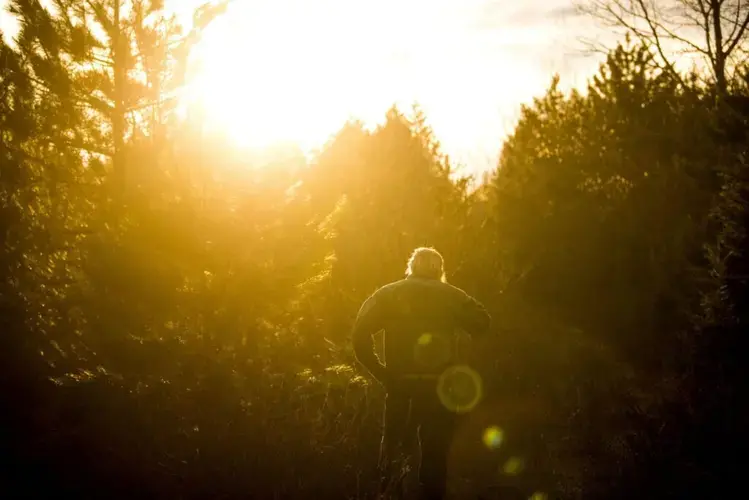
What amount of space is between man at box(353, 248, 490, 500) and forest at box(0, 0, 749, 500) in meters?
0.95

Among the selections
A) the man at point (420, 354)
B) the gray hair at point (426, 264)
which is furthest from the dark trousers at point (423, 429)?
the gray hair at point (426, 264)

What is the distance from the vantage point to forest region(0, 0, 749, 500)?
5.91m

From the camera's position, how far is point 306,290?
945 centimetres

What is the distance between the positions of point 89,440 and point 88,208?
4.60 metres

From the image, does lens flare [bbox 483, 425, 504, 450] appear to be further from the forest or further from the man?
the man

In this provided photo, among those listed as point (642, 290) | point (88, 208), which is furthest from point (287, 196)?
point (642, 290)

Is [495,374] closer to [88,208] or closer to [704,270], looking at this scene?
[704,270]

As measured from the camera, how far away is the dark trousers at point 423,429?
473cm

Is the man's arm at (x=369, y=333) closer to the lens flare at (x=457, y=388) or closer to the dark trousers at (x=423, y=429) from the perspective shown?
the dark trousers at (x=423, y=429)

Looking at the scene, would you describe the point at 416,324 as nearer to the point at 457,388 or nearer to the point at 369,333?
the point at 369,333

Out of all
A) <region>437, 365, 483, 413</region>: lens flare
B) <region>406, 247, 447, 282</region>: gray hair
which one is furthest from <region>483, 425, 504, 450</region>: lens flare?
<region>406, 247, 447, 282</region>: gray hair

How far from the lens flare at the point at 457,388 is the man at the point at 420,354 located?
0.11 ft

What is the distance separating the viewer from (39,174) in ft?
28.2

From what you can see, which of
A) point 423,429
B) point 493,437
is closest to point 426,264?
point 423,429
